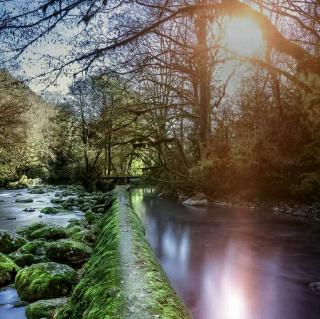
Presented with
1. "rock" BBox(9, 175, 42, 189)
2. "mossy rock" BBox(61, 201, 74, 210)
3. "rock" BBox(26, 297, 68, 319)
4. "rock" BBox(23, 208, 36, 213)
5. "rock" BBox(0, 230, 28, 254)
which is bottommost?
"rock" BBox(26, 297, 68, 319)

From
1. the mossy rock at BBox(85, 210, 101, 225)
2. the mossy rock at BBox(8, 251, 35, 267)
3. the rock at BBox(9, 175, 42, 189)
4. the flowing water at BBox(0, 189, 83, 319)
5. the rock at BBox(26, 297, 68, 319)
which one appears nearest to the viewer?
the rock at BBox(26, 297, 68, 319)

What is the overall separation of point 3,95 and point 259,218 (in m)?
22.3

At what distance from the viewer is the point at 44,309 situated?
16.2ft

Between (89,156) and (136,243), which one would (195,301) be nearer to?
(136,243)

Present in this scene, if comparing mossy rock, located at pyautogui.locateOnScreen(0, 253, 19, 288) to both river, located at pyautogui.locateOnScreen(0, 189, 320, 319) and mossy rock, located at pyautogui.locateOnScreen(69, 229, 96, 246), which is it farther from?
mossy rock, located at pyautogui.locateOnScreen(69, 229, 96, 246)

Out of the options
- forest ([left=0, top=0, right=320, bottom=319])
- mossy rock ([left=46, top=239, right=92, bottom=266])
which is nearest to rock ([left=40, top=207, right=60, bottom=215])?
forest ([left=0, top=0, right=320, bottom=319])

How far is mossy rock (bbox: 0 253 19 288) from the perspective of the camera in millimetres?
6339

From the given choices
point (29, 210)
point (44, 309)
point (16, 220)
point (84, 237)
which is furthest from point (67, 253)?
point (29, 210)

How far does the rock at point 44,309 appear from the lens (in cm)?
484

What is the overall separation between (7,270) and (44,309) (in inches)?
76.7

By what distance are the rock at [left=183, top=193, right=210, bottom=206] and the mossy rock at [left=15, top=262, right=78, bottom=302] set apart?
493 inches

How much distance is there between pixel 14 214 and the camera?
1564cm

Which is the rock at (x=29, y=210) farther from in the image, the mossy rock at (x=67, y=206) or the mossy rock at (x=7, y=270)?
the mossy rock at (x=7, y=270)

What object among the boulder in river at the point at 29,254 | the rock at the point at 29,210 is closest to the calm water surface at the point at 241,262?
the boulder in river at the point at 29,254
